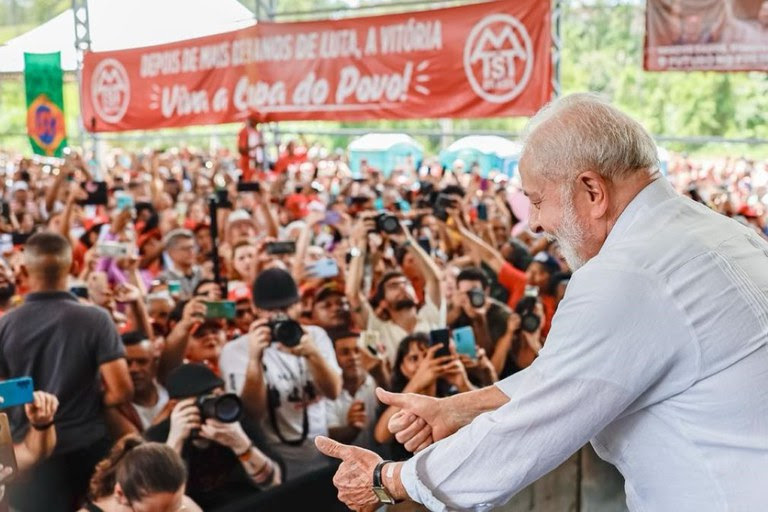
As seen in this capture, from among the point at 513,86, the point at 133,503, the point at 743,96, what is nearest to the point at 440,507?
the point at 133,503

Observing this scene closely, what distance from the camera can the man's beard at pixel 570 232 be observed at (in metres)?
1.64

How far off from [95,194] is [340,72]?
3.42 meters

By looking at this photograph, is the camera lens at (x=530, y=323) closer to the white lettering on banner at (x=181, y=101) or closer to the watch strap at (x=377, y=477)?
the watch strap at (x=377, y=477)

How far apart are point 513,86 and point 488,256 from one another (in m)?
1.89

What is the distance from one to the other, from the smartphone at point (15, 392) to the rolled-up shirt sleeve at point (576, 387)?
29.2 inches

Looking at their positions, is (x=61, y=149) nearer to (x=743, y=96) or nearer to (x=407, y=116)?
(x=407, y=116)

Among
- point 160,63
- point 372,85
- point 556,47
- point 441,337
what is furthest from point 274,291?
point 160,63

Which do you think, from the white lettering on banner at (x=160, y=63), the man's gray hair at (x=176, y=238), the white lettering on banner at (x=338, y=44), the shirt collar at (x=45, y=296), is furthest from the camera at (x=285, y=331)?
the white lettering on banner at (x=160, y=63)

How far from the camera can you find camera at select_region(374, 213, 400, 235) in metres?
5.46

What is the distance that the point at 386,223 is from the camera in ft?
17.9

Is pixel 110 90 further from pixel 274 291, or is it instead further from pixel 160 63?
pixel 274 291

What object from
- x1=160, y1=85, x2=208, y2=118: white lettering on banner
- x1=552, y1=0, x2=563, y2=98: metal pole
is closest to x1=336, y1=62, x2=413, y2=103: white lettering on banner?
x1=552, y1=0, x2=563, y2=98: metal pole

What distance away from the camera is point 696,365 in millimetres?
1500

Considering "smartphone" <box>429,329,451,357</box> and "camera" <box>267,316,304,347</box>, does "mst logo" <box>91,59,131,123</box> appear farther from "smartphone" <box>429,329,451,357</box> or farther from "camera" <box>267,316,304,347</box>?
"smartphone" <box>429,329,451,357</box>
